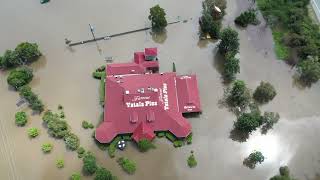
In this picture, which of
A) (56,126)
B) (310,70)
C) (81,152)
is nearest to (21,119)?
(56,126)

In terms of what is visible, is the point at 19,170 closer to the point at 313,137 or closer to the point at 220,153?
the point at 220,153

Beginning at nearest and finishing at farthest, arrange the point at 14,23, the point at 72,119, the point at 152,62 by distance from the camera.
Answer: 1. the point at 72,119
2. the point at 152,62
3. the point at 14,23

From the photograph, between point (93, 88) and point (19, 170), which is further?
point (93, 88)

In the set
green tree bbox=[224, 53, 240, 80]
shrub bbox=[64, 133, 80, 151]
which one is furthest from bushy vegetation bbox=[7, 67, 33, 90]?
green tree bbox=[224, 53, 240, 80]

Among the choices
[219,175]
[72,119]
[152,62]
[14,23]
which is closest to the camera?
[219,175]

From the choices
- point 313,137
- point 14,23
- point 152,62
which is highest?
point 14,23

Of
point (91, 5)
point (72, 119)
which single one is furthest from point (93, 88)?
point (91, 5)
